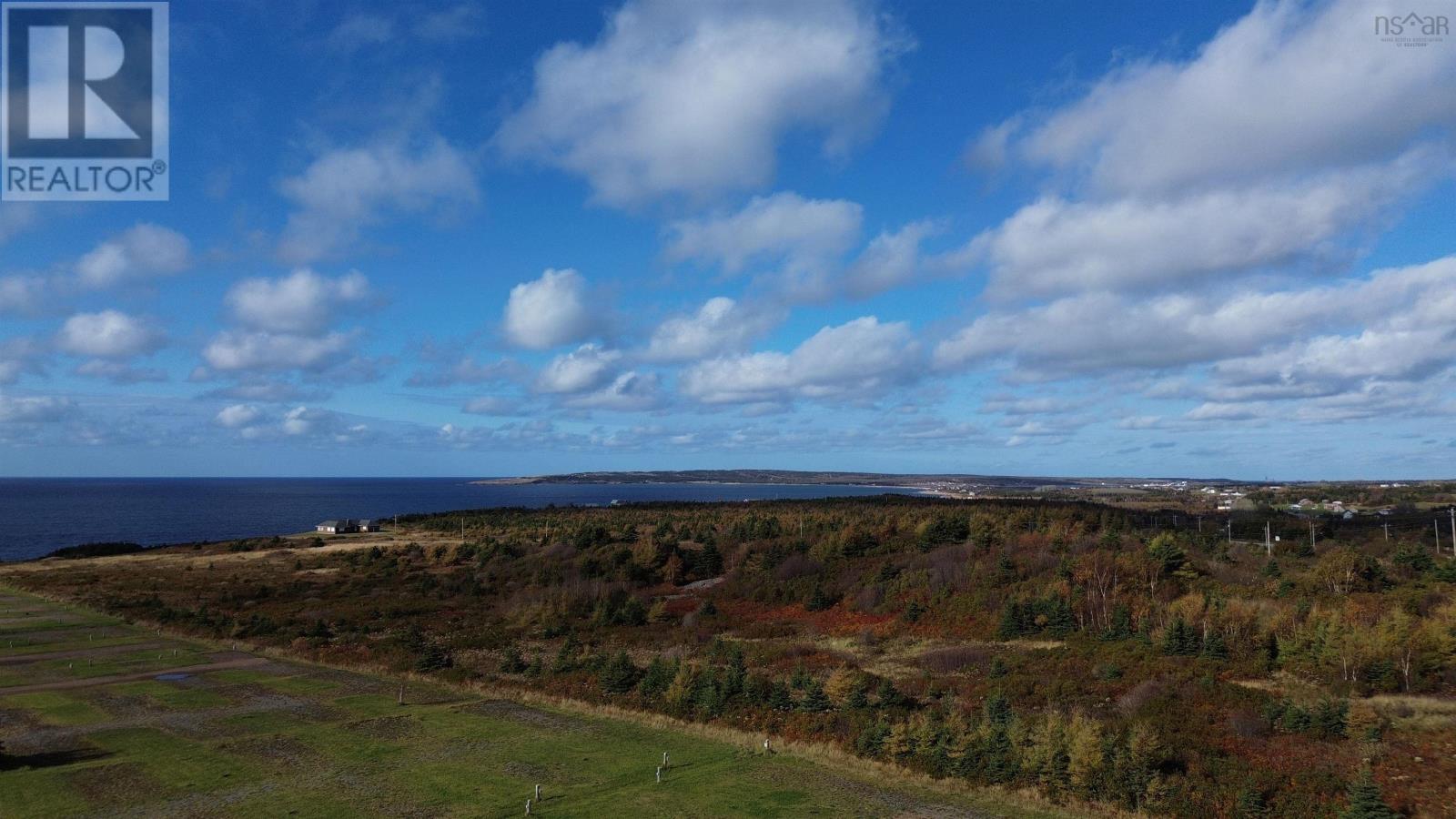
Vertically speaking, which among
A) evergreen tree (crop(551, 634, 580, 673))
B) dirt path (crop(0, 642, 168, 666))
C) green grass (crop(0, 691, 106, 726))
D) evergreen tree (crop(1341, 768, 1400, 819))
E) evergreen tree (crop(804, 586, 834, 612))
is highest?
evergreen tree (crop(1341, 768, 1400, 819))

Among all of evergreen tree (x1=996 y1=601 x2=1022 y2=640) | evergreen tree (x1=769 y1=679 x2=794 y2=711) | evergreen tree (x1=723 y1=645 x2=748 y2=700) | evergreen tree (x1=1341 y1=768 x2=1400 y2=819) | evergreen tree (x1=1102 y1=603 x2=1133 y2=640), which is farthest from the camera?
evergreen tree (x1=996 y1=601 x2=1022 y2=640)

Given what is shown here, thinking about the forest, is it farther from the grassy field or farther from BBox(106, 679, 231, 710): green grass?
BBox(106, 679, 231, 710): green grass

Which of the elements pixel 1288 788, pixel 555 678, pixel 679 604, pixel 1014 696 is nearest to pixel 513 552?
pixel 679 604

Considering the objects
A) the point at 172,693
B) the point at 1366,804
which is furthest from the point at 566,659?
the point at 1366,804

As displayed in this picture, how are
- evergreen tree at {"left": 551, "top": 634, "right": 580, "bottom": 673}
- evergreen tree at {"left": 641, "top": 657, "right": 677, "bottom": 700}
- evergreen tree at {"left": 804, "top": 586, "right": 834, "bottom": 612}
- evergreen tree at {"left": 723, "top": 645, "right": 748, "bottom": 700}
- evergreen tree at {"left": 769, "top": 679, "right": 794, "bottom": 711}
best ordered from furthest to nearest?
1. evergreen tree at {"left": 804, "top": 586, "right": 834, "bottom": 612}
2. evergreen tree at {"left": 551, "top": 634, "right": 580, "bottom": 673}
3. evergreen tree at {"left": 641, "top": 657, "right": 677, "bottom": 700}
4. evergreen tree at {"left": 723, "top": 645, "right": 748, "bottom": 700}
5. evergreen tree at {"left": 769, "top": 679, "right": 794, "bottom": 711}

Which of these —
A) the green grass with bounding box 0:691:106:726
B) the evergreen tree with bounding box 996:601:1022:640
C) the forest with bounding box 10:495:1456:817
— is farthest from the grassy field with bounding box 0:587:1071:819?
the evergreen tree with bounding box 996:601:1022:640

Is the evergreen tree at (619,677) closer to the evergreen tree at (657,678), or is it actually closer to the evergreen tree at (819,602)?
the evergreen tree at (657,678)

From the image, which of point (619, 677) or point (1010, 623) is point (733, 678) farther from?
→ point (1010, 623)

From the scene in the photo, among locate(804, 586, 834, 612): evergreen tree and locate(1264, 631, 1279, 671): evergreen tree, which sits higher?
locate(1264, 631, 1279, 671): evergreen tree
